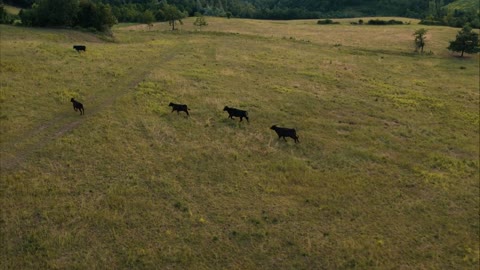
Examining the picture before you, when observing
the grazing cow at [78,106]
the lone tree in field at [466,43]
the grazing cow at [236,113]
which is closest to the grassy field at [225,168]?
the grazing cow at [78,106]

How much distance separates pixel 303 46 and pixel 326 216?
55706mm

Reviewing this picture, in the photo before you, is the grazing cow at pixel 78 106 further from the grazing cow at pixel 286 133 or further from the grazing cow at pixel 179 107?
the grazing cow at pixel 286 133

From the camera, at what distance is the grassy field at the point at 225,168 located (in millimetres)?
22062

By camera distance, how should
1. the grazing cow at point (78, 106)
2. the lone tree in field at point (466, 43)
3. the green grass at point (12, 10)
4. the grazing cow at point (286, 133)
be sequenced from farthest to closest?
the green grass at point (12, 10) → the lone tree in field at point (466, 43) → the grazing cow at point (78, 106) → the grazing cow at point (286, 133)

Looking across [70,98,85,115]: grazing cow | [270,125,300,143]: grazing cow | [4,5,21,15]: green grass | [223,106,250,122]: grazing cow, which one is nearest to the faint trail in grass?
[70,98,85,115]: grazing cow

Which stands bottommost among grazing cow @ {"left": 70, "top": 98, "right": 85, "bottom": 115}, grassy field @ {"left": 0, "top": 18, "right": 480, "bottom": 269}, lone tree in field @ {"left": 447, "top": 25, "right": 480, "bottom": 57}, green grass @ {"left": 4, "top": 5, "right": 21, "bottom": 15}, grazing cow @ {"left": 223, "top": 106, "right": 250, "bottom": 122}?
grassy field @ {"left": 0, "top": 18, "right": 480, "bottom": 269}

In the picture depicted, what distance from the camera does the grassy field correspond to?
2206 cm

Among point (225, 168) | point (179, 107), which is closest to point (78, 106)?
point (179, 107)

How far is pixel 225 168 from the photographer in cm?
2925

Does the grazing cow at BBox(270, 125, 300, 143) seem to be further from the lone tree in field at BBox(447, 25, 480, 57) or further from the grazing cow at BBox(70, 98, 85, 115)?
the lone tree in field at BBox(447, 25, 480, 57)

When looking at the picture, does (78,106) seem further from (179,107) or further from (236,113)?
(236,113)

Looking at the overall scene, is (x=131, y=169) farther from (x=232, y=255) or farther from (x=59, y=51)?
(x=59, y=51)

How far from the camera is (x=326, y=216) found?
25328 millimetres

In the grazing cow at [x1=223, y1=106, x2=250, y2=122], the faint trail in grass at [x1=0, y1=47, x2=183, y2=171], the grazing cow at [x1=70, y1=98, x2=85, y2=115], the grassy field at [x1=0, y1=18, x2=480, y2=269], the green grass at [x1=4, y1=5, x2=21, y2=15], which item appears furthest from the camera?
the green grass at [x1=4, y1=5, x2=21, y2=15]
